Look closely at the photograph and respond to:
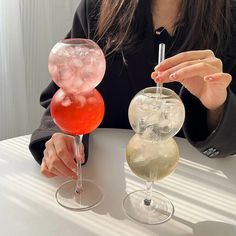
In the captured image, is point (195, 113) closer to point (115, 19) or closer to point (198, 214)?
point (198, 214)

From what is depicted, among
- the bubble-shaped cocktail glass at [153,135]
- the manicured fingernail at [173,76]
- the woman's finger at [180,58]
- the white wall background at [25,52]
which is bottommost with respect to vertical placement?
the white wall background at [25,52]

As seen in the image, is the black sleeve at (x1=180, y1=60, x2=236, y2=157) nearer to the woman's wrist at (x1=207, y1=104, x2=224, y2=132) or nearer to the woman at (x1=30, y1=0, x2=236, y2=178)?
the woman's wrist at (x1=207, y1=104, x2=224, y2=132)

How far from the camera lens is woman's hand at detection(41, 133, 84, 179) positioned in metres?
0.68

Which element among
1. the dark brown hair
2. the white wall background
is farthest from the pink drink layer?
the white wall background

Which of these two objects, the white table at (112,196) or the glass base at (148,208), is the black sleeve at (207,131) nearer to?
the white table at (112,196)

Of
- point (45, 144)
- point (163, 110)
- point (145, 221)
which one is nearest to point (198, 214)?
point (145, 221)

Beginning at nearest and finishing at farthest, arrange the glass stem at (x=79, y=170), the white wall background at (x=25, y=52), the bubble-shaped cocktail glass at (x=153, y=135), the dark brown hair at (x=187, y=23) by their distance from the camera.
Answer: the bubble-shaped cocktail glass at (x=153, y=135)
the glass stem at (x=79, y=170)
the dark brown hair at (x=187, y=23)
the white wall background at (x=25, y=52)

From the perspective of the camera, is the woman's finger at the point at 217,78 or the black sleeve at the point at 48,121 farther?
the black sleeve at the point at 48,121

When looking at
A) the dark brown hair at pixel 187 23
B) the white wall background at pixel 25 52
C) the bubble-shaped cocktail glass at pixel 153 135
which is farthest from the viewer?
the white wall background at pixel 25 52

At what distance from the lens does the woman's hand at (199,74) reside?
58 centimetres

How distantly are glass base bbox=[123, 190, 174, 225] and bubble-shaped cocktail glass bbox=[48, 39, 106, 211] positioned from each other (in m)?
0.06

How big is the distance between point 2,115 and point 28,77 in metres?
0.19

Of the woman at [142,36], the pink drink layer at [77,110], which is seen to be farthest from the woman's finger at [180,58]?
the woman at [142,36]

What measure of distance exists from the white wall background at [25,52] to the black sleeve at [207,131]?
783 mm
